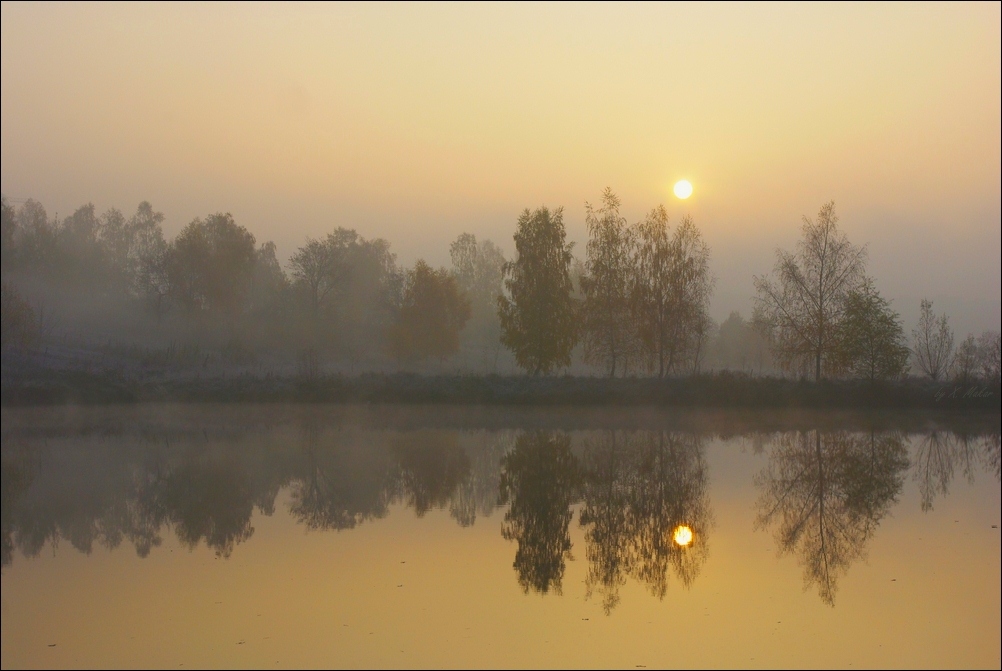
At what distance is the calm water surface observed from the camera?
7.71 metres

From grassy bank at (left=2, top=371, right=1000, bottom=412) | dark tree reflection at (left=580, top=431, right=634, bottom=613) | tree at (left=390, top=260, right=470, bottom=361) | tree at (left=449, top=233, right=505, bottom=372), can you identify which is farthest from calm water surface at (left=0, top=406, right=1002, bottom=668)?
tree at (left=449, top=233, right=505, bottom=372)

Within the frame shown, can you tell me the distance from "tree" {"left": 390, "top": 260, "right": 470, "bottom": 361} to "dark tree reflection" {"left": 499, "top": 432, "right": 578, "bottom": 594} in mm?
40534

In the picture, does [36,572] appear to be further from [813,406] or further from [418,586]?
[813,406]

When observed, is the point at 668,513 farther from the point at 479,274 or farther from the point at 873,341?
the point at 479,274

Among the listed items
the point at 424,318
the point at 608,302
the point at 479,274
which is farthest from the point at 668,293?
the point at 479,274

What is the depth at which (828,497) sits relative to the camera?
1517 cm

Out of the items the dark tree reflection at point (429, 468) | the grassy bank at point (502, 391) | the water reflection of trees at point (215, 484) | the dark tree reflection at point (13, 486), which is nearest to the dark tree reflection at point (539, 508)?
the water reflection of trees at point (215, 484)

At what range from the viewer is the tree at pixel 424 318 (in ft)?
210

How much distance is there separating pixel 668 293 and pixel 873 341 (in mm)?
11498

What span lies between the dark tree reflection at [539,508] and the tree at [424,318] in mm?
40534

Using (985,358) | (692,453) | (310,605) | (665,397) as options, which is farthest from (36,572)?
(985,358)

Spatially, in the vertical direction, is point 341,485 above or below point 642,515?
below

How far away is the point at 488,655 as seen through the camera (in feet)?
24.3

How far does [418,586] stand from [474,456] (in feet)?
39.7
